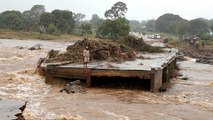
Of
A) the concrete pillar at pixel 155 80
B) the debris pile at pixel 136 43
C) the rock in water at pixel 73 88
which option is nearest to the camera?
the rock in water at pixel 73 88

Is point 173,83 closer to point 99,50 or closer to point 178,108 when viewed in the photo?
point 99,50

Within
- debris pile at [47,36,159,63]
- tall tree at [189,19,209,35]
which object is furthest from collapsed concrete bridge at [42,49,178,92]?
tall tree at [189,19,209,35]

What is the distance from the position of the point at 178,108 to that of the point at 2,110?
7.81 meters

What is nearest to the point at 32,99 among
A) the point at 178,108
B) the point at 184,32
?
the point at 178,108

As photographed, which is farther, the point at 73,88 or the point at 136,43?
the point at 136,43

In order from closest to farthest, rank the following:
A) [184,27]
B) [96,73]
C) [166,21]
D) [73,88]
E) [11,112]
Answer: [11,112] → [73,88] → [96,73] → [184,27] → [166,21]

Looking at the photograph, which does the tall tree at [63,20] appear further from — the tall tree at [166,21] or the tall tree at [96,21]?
the tall tree at [166,21]

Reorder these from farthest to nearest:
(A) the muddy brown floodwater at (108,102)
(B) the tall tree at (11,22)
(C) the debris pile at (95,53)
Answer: (B) the tall tree at (11,22)
(C) the debris pile at (95,53)
(A) the muddy brown floodwater at (108,102)

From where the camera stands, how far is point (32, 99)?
52.6ft

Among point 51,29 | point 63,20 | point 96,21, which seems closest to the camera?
point 51,29

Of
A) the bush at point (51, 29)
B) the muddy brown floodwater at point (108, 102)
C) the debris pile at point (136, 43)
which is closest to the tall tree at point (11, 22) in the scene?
the bush at point (51, 29)

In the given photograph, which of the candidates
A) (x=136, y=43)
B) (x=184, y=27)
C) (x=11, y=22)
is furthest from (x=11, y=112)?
(x=184, y=27)

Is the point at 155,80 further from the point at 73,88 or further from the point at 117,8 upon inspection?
the point at 117,8

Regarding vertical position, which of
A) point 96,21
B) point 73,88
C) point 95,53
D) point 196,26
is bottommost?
point 73,88
